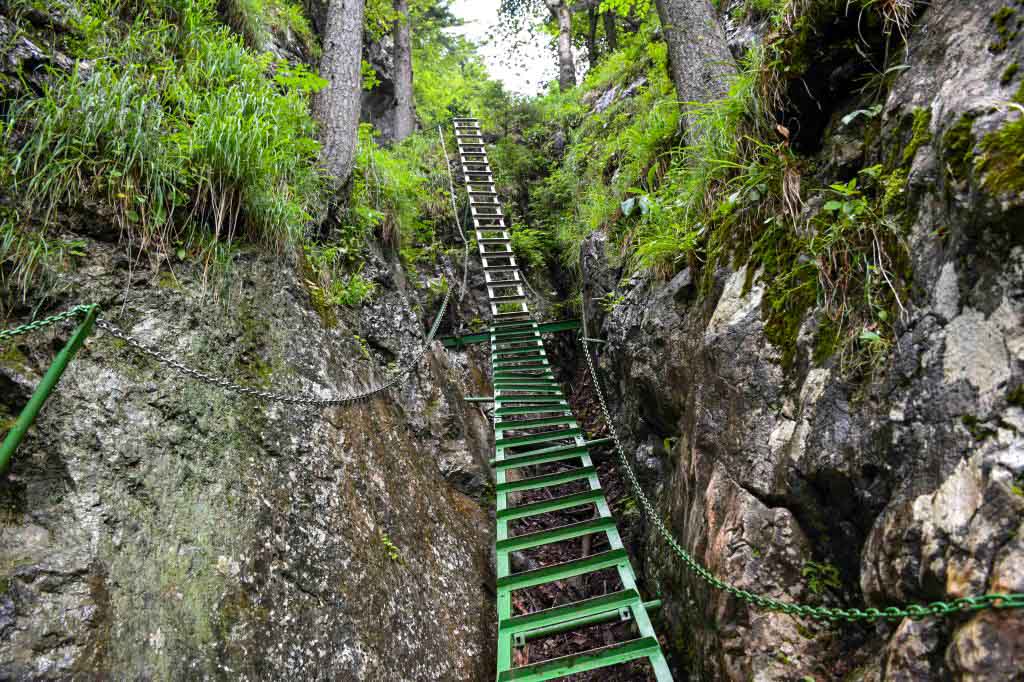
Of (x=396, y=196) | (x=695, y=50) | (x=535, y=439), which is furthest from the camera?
(x=396, y=196)

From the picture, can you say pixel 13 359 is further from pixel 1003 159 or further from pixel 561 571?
pixel 1003 159

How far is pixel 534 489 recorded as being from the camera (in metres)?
5.05

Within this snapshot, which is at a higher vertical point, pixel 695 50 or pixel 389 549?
pixel 695 50

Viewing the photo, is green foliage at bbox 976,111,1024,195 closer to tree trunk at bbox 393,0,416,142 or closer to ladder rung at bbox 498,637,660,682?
ladder rung at bbox 498,637,660,682

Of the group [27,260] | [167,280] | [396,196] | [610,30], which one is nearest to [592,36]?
[610,30]

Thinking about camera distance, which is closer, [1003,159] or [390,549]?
[1003,159]

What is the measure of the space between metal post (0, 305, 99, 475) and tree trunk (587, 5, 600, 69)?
535 inches

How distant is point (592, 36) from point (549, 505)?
43.0 feet

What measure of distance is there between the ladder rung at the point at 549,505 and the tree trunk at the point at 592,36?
12248 mm

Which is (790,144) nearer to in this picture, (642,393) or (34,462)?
(642,393)

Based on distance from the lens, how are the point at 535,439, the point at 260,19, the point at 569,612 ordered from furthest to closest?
the point at 260,19 < the point at 535,439 < the point at 569,612

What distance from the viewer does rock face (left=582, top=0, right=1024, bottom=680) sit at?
1680 millimetres

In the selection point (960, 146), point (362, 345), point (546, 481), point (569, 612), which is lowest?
point (569, 612)

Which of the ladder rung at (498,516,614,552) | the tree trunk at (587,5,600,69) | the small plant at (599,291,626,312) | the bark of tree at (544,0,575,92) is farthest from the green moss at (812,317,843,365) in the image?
the tree trunk at (587,5,600,69)
